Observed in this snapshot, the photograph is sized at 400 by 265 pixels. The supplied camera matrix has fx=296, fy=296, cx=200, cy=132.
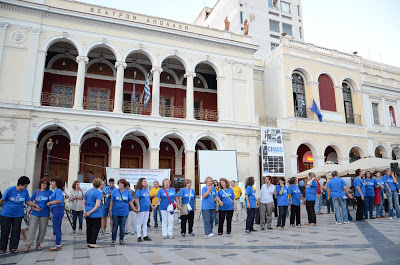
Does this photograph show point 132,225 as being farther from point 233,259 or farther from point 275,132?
point 275,132

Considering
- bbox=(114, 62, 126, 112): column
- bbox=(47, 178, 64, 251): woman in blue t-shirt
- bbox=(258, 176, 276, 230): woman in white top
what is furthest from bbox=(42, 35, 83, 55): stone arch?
bbox=(258, 176, 276, 230): woman in white top

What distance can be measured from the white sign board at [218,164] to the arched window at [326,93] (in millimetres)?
9573

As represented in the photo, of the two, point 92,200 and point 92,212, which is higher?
point 92,200

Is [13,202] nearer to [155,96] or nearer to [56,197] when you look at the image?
[56,197]

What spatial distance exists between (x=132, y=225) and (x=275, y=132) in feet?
40.5

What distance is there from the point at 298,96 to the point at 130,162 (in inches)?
504

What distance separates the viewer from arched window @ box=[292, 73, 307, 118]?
69.4 ft

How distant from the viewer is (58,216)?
6.41 meters

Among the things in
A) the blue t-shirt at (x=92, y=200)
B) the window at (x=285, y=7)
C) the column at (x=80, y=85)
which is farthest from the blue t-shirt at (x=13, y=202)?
the window at (x=285, y=7)

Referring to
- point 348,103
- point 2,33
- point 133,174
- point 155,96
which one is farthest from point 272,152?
point 2,33

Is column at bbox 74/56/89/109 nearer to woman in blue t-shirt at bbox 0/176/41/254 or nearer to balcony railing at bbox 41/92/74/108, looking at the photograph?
balcony railing at bbox 41/92/74/108

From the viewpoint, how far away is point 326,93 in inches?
880

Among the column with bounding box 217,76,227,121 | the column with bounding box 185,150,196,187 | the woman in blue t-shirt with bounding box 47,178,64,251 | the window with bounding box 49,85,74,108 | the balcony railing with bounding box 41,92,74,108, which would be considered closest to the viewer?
the woman in blue t-shirt with bounding box 47,178,64,251

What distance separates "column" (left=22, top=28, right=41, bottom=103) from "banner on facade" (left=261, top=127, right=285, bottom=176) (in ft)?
43.2
